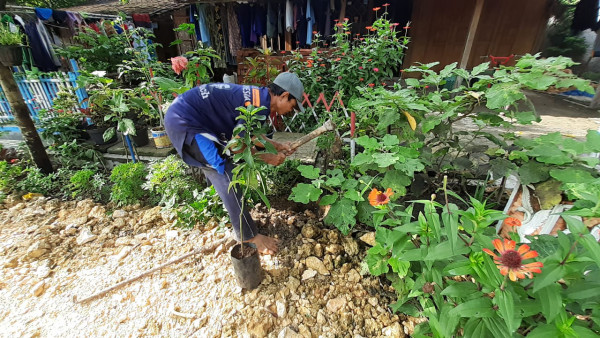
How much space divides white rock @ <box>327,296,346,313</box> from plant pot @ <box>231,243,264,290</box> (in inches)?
24.1

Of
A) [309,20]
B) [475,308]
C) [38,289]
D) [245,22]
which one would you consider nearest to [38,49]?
[245,22]

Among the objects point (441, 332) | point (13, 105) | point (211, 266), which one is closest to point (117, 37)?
point (13, 105)

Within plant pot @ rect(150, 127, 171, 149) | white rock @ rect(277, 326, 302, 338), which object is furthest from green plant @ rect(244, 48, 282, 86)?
white rock @ rect(277, 326, 302, 338)

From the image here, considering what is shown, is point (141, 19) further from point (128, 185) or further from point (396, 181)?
point (396, 181)

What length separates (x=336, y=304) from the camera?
194 cm

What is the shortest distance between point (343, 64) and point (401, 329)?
157 inches

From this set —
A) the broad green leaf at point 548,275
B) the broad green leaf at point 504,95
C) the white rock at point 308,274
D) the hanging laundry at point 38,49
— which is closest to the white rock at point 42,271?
the white rock at point 308,274

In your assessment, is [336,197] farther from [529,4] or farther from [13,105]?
[529,4]

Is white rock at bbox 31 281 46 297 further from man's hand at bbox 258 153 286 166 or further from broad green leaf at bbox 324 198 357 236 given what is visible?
broad green leaf at bbox 324 198 357 236

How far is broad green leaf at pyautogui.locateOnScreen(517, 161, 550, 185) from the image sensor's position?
176cm

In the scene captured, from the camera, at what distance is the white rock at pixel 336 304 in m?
1.92

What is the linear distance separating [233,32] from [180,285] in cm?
811

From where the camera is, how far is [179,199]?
3.09 meters

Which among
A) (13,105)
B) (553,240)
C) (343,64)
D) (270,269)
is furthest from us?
(343,64)
